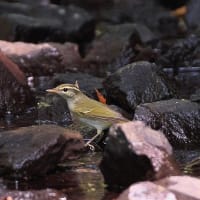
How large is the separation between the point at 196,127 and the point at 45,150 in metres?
2.34

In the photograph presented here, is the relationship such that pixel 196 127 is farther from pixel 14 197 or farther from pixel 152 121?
pixel 14 197

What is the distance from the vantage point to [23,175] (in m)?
6.37

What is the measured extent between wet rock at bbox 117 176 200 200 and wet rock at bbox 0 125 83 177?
106 centimetres

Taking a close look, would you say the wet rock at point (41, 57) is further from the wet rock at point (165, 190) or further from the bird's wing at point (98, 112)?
the wet rock at point (165, 190)

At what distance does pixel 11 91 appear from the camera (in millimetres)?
9758

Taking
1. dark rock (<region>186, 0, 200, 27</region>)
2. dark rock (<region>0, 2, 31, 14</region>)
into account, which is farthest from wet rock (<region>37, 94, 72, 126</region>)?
dark rock (<region>186, 0, 200, 27</region>)

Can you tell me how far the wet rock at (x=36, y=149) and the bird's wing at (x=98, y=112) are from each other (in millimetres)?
566

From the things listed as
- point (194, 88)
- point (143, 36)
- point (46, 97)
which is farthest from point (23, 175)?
point (143, 36)

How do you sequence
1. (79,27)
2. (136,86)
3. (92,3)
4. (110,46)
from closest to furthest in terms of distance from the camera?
(136,86), (110,46), (79,27), (92,3)

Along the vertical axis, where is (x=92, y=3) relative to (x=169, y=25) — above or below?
above

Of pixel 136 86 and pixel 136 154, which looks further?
pixel 136 86

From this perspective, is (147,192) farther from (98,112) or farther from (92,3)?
(92,3)

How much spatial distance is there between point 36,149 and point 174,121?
2182mm

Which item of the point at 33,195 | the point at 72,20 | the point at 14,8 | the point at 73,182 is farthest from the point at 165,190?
the point at 14,8
